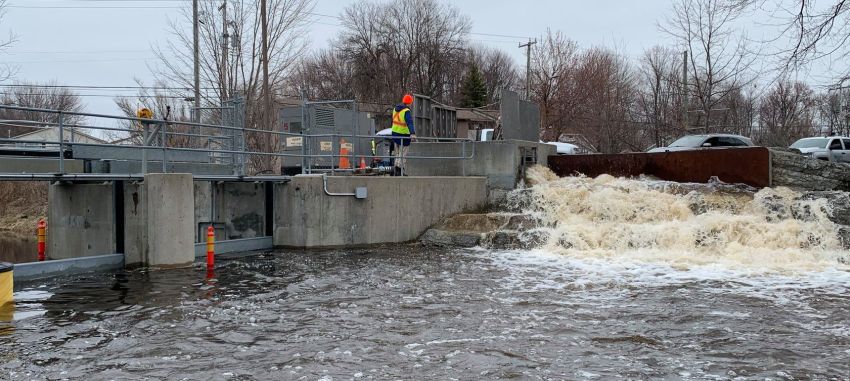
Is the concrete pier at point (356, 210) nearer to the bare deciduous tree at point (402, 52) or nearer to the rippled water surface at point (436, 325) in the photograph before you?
the rippled water surface at point (436, 325)

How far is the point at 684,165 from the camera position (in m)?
18.1

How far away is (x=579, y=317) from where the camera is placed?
8.39 meters

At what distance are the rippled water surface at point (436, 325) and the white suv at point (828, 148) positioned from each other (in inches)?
637

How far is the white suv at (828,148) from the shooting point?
25.4 metres

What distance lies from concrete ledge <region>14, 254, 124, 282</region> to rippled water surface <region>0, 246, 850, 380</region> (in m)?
0.61

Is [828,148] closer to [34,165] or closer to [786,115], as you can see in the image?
[34,165]

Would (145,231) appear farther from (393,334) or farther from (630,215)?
(630,215)

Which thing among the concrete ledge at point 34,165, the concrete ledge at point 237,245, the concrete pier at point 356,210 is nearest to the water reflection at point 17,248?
the concrete ledge at point 34,165

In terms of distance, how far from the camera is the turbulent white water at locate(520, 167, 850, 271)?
12.8 metres

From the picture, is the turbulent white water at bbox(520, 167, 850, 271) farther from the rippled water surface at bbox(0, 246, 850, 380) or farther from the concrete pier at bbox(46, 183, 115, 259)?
the concrete pier at bbox(46, 183, 115, 259)

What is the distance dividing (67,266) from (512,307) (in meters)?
8.01

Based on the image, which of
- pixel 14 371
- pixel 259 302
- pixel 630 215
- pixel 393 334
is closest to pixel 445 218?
pixel 630 215

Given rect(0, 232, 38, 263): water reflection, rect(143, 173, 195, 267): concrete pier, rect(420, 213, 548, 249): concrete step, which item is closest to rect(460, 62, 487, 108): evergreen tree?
rect(0, 232, 38, 263): water reflection

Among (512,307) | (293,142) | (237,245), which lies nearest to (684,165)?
(512,307)
